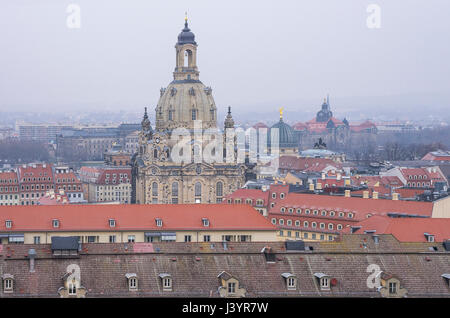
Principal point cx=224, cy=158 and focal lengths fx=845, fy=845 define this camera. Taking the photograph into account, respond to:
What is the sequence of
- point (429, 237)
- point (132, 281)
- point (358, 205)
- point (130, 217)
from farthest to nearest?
1. point (358, 205)
2. point (130, 217)
3. point (429, 237)
4. point (132, 281)

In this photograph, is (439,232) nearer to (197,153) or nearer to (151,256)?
(151,256)

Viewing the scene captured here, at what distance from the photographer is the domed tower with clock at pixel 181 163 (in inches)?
2963

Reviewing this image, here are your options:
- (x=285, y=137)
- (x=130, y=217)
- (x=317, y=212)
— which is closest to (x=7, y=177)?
(x=317, y=212)

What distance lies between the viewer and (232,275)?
70.8 feet

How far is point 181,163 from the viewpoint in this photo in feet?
250

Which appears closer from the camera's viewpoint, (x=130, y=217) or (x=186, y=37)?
(x=130, y=217)

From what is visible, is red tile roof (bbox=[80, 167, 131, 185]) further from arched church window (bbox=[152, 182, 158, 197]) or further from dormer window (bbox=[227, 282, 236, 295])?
dormer window (bbox=[227, 282, 236, 295])

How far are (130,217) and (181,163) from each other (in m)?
39.7

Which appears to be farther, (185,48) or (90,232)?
(185,48)

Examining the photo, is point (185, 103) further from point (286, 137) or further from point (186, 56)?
point (286, 137)

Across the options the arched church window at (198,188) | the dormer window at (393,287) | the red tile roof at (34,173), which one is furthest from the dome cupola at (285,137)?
the dormer window at (393,287)

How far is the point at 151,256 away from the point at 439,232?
1533 cm

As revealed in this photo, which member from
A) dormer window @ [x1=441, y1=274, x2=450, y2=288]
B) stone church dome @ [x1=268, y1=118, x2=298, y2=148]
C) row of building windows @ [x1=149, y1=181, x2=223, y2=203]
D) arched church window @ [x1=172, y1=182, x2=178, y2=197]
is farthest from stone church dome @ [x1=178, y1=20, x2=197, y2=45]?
dormer window @ [x1=441, y1=274, x2=450, y2=288]
